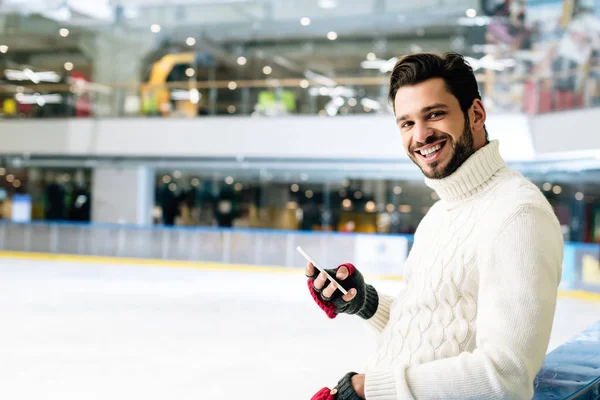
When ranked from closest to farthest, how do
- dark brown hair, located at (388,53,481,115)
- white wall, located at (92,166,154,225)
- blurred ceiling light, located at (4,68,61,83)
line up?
dark brown hair, located at (388,53,481,115) → white wall, located at (92,166,154,225) → blurred ceiling light, located at (4,68,61,83)

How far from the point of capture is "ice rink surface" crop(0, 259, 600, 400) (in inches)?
196

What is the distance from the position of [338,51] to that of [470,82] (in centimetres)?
1732

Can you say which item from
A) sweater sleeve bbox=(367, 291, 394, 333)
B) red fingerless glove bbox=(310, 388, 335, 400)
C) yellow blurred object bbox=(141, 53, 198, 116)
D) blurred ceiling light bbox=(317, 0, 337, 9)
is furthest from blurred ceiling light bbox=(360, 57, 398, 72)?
red fingerless glove bbox=(310, 388, 335, 400)

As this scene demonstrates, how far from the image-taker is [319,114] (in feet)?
54.7

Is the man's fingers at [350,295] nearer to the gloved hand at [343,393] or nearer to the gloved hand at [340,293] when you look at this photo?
the gloved hand at [340,293]

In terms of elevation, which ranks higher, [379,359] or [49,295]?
[379,359]

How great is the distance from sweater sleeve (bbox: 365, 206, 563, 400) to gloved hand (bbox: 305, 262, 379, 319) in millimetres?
378

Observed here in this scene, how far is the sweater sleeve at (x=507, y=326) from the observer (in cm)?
133

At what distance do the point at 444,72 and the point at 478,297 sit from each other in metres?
0.51

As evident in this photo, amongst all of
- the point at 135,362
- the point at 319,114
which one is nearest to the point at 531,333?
the point at 135,362

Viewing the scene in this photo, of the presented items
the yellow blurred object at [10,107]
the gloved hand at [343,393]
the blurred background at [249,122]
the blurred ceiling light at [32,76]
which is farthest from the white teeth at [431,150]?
the blurred ceiling light at [32,76]

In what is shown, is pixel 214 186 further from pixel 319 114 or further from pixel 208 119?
pixel 319 114

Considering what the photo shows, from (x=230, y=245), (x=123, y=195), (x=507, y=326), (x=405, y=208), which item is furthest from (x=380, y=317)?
(x=123, y=195)

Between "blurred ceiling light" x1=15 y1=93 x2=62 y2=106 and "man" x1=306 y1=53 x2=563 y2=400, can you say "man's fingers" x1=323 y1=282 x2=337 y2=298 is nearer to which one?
"man" x1=306 y1=53 x2=563 y2=400
